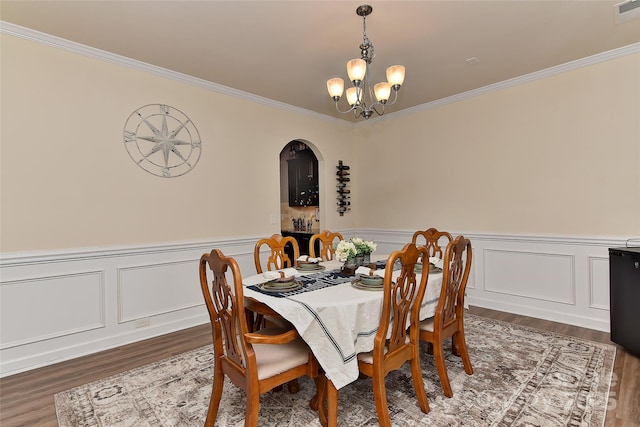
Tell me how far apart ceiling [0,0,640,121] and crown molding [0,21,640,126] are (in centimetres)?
7

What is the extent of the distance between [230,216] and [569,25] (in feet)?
12.2

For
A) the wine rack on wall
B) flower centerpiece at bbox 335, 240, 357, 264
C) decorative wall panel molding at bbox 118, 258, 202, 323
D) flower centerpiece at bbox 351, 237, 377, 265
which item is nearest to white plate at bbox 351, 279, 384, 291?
flower centerpiece at bbox 335, 240, 357, 264

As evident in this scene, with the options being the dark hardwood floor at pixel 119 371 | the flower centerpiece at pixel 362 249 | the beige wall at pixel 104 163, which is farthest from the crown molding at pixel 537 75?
the flower centerpiece at pixel 362 249

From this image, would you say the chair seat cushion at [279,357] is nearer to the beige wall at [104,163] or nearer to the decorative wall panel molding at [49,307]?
the decorative wall panel molding at [49,307]

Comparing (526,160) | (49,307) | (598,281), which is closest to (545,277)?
(598,281)

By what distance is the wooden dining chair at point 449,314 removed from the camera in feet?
7.14

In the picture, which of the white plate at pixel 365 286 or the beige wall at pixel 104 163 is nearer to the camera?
the white plate at pixel 365 286

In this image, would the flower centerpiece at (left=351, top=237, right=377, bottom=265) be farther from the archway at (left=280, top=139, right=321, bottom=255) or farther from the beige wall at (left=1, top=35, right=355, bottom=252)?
the archway at (left=280, top=139, right=321, bottom=255)

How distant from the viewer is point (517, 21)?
2.62 meters

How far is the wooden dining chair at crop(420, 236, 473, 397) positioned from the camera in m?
2.18

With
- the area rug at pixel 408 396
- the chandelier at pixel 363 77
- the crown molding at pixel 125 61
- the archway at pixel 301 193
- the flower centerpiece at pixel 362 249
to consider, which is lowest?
the area rug at pixel 408 396

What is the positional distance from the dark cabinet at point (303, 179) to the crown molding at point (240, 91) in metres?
0.89

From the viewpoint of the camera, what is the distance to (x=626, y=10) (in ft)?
8.21

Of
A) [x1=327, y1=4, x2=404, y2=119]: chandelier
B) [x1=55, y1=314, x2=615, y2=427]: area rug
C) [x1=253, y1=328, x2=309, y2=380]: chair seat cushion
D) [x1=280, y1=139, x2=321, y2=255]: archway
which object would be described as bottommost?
[x1=55, y1=314, x2=615, y2=427]: area rug
